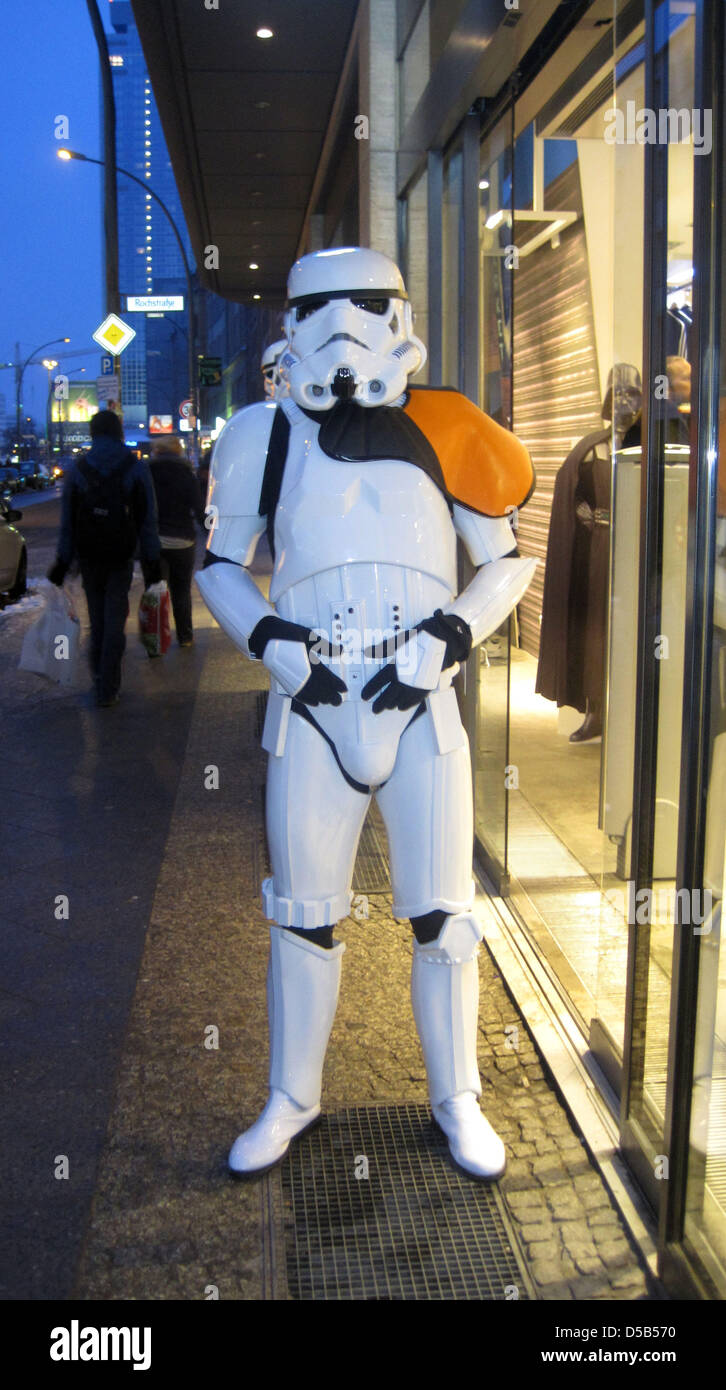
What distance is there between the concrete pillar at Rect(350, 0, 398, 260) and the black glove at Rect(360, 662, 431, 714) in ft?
16.1

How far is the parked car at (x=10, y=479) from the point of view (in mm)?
44000

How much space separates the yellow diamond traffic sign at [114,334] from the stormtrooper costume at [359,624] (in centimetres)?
1174

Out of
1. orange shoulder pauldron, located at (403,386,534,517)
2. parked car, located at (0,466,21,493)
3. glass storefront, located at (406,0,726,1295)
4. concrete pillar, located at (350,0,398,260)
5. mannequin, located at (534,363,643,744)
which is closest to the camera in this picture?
glass storefront, located at (406,0,726,1295)

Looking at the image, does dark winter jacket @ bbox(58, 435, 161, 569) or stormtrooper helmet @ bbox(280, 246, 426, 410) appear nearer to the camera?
stormtrooper helmet @ bbox(280, 246, 426, 410)

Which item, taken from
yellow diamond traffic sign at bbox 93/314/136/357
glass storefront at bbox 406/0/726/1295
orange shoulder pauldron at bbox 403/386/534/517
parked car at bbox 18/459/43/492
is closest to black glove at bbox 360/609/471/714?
orange shoulder pauldron at bbox 403/386/534/517

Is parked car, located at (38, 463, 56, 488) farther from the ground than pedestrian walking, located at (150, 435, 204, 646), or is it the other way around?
parked car, located at (38, 463, 56, 488)

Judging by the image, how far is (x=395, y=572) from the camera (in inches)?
105

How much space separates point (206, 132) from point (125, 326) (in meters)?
3.20

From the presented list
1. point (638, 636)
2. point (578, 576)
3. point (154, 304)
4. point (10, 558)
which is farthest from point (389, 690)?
point (154, 304)

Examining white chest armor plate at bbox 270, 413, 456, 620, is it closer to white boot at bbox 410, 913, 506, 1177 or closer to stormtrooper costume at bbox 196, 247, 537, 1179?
stormtrooper costume at bbox 196, 247, 537, 1179

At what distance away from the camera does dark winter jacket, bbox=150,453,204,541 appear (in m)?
9.25

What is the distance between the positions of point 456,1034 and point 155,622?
22.5ft

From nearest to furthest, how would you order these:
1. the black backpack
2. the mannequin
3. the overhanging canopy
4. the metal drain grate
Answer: the metal drain grate → the mannequin → the black backpack → the overhanging canopy
